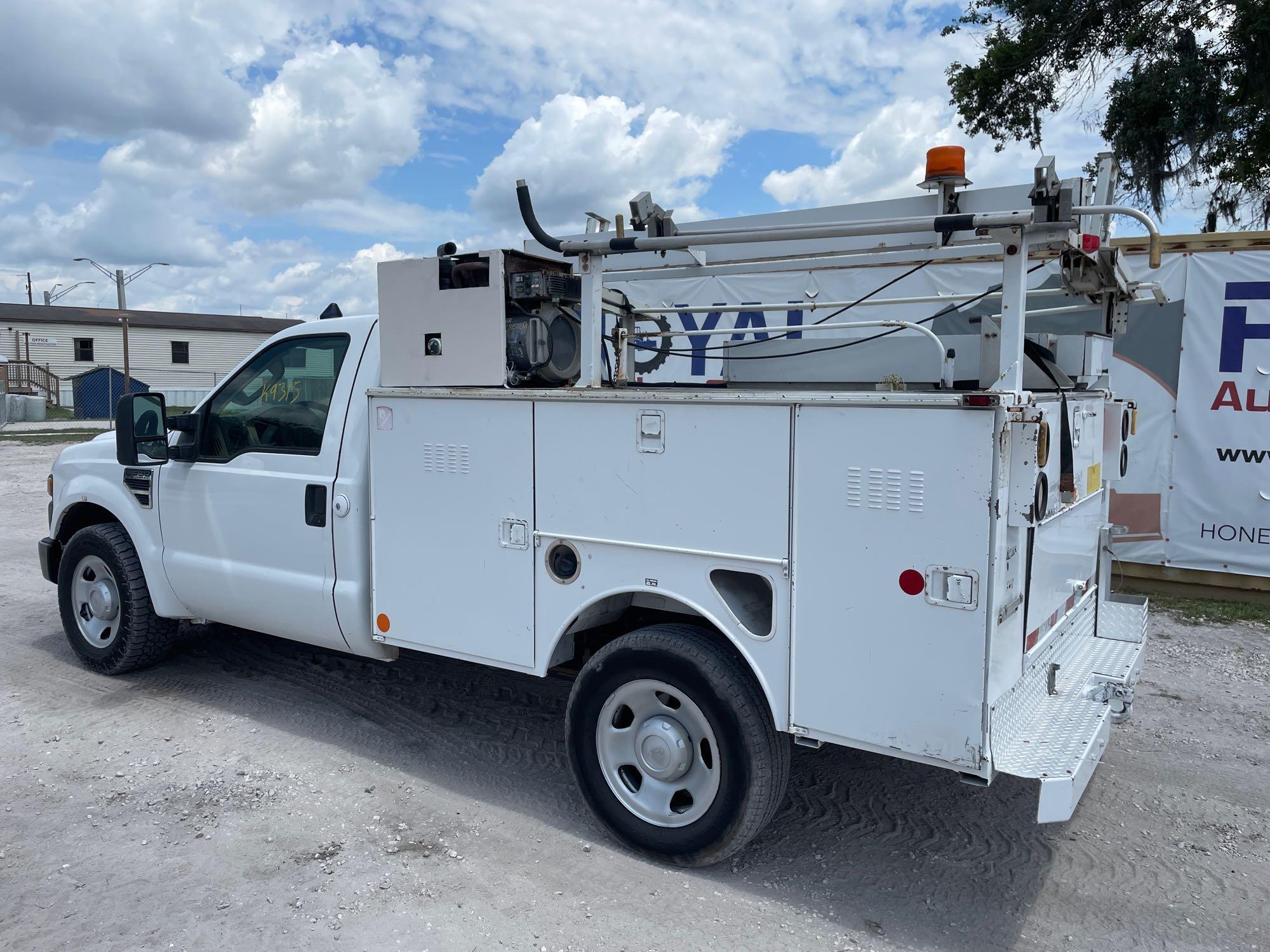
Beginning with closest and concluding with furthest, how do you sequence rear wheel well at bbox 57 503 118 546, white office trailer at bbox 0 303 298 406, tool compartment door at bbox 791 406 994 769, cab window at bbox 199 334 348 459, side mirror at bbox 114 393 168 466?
tool compartment door at bbox 791 406 994 769, cab window at bbox 199 334 348 459, side mirror at bbox 114 393 168 466, rear wheel well at bbox 57 503 118 546, white office trailer at bbox 0 303 298 406

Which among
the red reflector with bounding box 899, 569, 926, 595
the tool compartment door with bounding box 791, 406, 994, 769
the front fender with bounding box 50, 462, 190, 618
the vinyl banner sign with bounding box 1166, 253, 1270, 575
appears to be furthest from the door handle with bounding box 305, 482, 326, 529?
the vinyl banner sign with bounding box 1166, 253, 1270, 575

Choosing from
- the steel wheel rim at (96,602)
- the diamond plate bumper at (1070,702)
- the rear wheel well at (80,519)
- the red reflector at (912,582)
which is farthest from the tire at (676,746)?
the rear wheel well at (80,519)

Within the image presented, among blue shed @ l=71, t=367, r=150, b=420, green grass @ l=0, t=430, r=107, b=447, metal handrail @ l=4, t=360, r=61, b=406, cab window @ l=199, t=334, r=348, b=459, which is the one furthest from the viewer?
metal handrail @ l=4, t=360, r=61, b=406

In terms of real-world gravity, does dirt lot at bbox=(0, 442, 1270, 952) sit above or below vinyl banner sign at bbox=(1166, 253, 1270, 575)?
below

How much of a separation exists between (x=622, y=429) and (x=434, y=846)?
1.83 meters

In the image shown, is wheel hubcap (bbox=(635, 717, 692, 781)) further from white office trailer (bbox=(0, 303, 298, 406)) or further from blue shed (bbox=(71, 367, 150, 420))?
white office trailer (bbox=(0, 303, 298, 406))

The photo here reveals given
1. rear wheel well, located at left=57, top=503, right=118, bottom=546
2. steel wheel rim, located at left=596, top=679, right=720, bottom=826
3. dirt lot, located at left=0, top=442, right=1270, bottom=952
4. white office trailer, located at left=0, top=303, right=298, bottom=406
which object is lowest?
dirt lot, located at left=0, top=442, right=1270, bottom=952

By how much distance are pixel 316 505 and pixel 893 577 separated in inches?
112

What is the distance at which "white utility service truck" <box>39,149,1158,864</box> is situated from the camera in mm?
3117

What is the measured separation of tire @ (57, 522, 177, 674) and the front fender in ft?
0.29

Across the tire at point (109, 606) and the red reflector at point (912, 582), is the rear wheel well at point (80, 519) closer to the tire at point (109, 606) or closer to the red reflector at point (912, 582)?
the tire at point (109, 606)

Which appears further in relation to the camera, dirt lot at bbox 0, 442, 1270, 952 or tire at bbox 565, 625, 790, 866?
tire at bbox 565, 625, 790, 866

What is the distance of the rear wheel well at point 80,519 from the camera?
19.3 feet

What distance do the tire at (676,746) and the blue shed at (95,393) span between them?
40.4m
